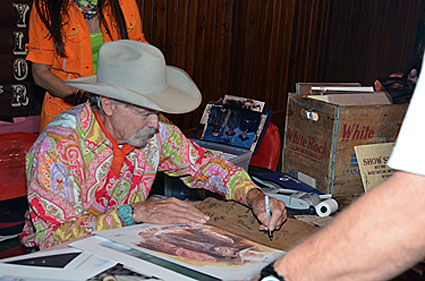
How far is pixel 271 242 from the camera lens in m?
1.49

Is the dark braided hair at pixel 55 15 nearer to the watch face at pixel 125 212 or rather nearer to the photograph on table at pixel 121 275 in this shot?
the watch face at pixel 125 212

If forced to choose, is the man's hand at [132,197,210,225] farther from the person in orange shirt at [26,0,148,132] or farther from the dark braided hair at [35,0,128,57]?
the dark braided hair at [35,0,128,57]

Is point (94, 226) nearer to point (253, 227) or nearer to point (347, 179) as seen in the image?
point (253, 227)

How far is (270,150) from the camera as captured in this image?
2.65m

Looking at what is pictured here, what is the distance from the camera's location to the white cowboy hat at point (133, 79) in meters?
1.64

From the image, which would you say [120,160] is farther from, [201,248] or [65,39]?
[65,39]

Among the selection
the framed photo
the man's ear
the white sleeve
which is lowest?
the framed photo

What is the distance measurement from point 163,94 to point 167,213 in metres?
0.45

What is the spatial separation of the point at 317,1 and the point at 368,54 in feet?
5.00

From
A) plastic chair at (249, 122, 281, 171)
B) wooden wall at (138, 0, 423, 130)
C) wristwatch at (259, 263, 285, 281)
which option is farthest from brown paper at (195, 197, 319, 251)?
wooden wall at (138, 0, 423, 130)

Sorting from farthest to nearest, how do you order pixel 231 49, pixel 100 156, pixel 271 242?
pixel 231 49 → pixel 100 156 → pixel 271 242

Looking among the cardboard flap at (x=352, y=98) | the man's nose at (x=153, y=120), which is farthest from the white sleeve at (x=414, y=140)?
the cardboard flap at (x=352, y=98)

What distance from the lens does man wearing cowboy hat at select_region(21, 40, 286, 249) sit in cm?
155

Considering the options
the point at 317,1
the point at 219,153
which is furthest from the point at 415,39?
the point at 219,153
